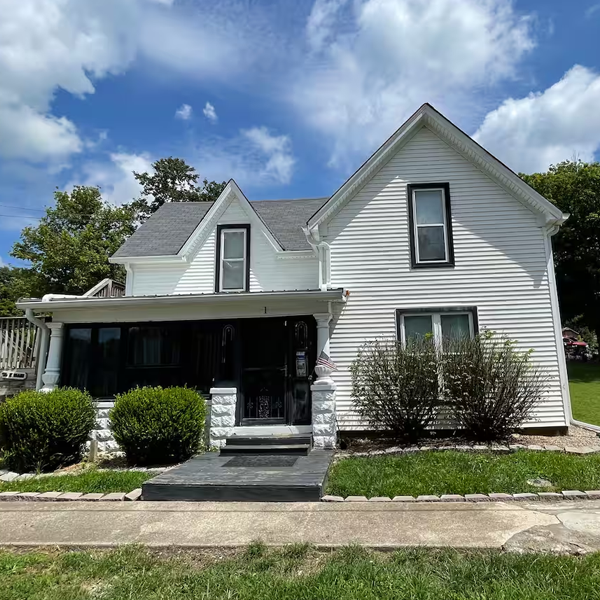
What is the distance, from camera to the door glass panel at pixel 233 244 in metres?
12.4

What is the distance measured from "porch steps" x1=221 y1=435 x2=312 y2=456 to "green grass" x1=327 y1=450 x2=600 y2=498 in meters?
0.97

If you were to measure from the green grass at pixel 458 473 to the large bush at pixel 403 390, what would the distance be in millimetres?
1027

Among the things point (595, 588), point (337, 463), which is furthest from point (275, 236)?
point (595, 588)

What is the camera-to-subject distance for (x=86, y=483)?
634 centimetres

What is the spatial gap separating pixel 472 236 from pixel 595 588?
797cm

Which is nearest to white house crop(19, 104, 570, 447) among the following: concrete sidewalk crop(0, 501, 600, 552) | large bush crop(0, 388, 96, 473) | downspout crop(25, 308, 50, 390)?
downspout crop(25, 308, 50, 390)

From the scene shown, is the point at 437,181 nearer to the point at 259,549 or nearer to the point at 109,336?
the point at 109,336

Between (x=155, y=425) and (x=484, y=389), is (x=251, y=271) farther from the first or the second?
(x=484, y=389)

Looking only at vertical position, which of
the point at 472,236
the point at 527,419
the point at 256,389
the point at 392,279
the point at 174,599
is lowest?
the point at 174,599

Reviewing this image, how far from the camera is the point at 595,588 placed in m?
3.02

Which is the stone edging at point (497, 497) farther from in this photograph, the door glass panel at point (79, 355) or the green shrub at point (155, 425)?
the door glass panel at point (79, 355)

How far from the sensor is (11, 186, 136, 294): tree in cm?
2481

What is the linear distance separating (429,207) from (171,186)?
30.8m

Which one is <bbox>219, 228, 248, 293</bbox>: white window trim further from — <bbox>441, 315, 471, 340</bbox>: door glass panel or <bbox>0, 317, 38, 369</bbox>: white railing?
<bbox>441, 315, 471, 340</bbox>: door glass panel
